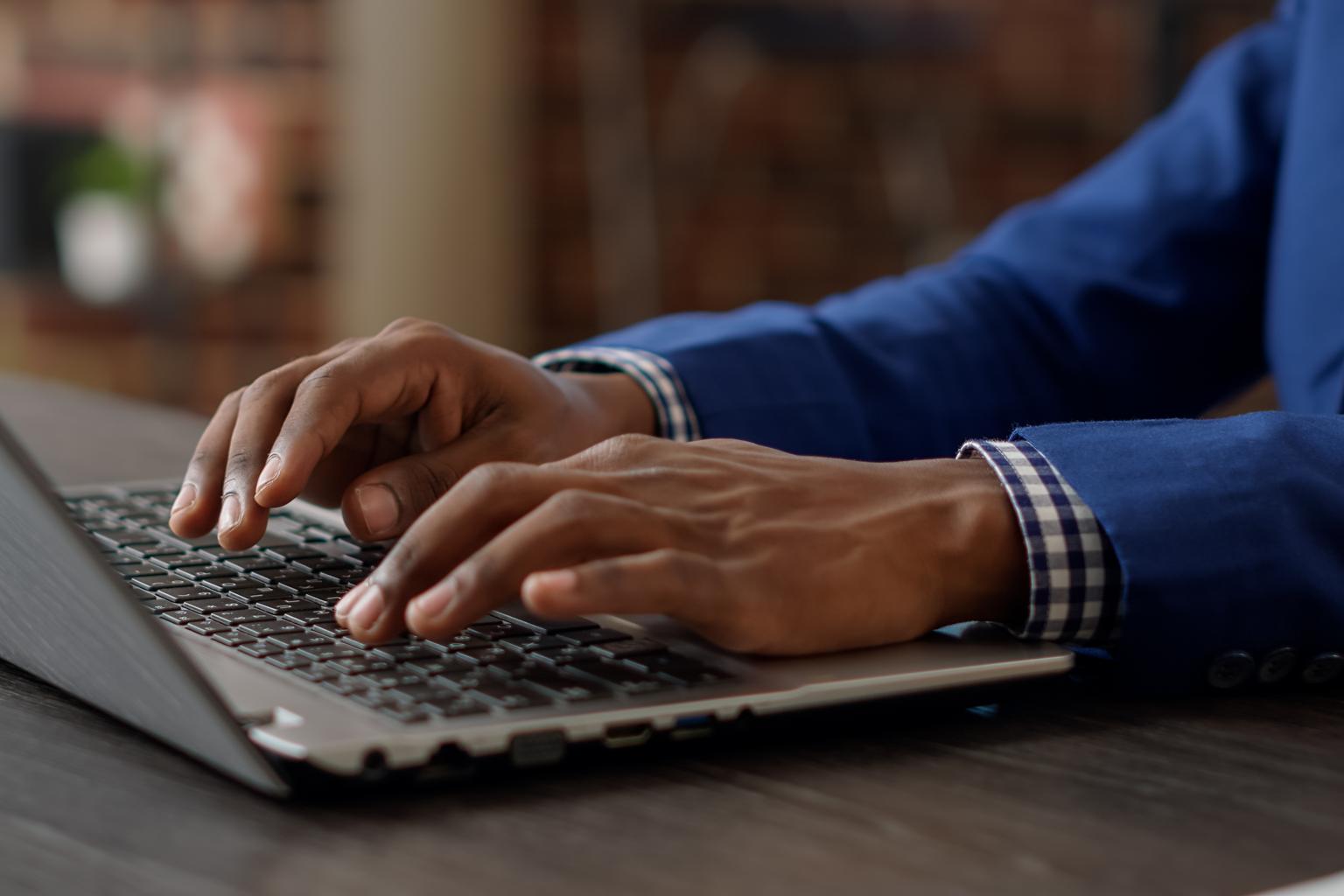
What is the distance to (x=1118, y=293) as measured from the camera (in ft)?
3.50

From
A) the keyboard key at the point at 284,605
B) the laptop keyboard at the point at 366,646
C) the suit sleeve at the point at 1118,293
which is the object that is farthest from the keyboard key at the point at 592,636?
the suit sleeve at the point at 1118,293

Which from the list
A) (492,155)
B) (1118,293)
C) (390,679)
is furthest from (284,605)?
(492,155)

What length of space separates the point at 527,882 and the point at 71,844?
0.38 feet

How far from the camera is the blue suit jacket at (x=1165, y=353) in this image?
55 cm

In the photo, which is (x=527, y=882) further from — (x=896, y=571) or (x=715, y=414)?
(x=715, y=414)

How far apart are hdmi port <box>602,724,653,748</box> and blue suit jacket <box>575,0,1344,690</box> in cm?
19

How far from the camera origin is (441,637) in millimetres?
479

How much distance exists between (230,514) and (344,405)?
7 cm

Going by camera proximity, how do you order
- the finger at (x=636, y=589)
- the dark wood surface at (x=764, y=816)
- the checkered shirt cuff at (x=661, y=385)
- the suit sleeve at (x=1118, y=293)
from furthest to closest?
the suit sleeve at (x=1118, y=293) < the checkered shirt cuff at (x=661, y=385) < the finger at (x=636, y=589) < the dark wood surface at (x=764, y=816)

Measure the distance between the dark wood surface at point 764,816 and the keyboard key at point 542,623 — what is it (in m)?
0.08

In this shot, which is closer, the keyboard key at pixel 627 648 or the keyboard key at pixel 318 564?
the keyboard key at pixel 627 648

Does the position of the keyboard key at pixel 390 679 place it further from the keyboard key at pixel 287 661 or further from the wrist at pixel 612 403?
the wrist at pixel 612 403

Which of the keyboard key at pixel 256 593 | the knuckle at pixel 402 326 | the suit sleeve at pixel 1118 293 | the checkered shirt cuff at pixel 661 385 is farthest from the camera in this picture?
the suit sleeve at pixel 1118 293

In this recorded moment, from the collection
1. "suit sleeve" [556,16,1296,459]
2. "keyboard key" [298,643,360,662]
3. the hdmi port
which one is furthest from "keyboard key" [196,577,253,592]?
"suit sleeve" [556,16,1296,459]
